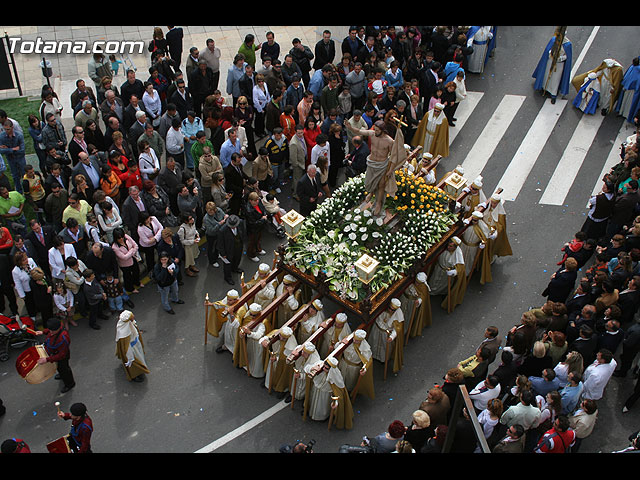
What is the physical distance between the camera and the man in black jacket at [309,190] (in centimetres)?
1455

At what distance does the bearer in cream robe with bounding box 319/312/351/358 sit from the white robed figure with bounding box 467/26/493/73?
11446 mm

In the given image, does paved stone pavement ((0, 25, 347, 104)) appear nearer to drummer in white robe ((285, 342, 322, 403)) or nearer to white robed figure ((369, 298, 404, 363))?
white robed figure ((369, 298, 404, 363))

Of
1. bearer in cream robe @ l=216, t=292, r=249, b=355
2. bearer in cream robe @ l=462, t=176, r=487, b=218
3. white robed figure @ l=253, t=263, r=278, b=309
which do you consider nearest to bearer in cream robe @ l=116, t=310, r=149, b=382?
bearer in cream robe @ l=216, t=292, r=249, b=355

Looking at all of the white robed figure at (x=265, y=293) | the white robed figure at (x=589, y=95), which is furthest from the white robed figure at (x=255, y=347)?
the white robed figure at (x=589, y=95)

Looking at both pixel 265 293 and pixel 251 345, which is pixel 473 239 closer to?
pixel 265 293

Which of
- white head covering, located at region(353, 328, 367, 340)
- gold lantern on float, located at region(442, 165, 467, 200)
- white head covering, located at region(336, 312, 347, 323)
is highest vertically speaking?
gold lantern on float, located at region(442, 165, 467, 200)

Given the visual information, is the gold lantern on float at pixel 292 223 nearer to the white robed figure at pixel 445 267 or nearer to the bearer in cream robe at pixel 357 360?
the bearer in cream robe at pixel 357 360

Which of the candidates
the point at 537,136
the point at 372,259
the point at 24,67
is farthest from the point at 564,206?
the point at 24,67

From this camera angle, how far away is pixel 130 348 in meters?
11.9

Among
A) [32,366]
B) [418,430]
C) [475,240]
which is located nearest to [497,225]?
[475,240]

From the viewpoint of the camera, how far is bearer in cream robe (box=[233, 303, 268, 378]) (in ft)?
39.1

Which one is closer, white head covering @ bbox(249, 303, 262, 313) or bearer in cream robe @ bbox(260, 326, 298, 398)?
bearer in cream robe @ bbox(260, 326, 298, 398)

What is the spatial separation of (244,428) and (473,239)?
19.0ft

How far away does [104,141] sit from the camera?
50.2ft
